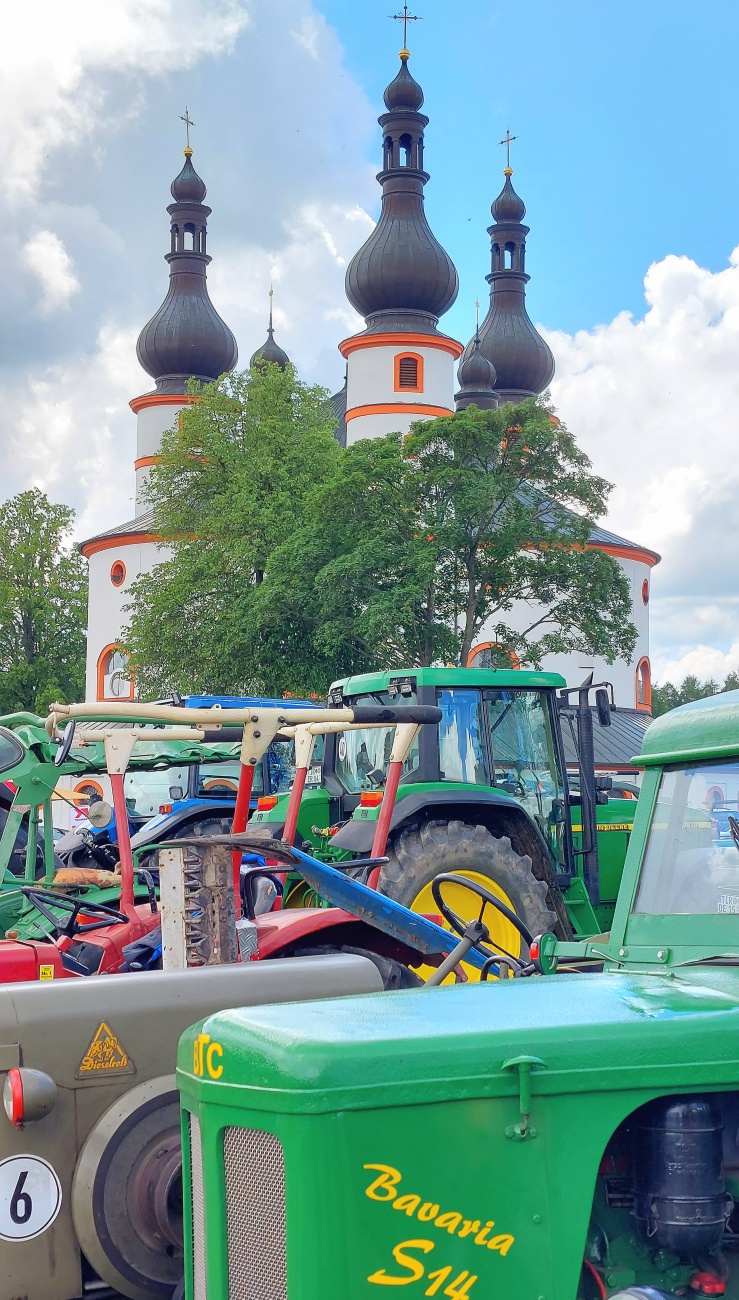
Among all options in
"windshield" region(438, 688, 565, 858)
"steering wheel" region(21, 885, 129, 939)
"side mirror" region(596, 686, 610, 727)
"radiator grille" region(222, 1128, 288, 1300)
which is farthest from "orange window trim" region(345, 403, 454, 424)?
"radiator grille" region(222, 1128, 288, 1300)

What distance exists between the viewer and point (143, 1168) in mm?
4215

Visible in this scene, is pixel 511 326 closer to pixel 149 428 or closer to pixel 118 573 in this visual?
pixel 149 428

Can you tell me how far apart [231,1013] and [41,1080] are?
4.35 feet

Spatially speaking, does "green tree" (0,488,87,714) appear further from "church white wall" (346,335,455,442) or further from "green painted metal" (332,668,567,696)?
"green painted metal" (332,668,567,696)

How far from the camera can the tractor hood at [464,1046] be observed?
8.74 feet

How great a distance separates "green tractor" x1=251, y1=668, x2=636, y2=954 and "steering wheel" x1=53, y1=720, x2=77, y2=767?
141 centimetres

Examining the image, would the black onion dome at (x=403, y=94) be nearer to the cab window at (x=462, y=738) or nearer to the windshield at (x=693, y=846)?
the cab window at (x=462, y=738)

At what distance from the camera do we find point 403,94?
142 feet

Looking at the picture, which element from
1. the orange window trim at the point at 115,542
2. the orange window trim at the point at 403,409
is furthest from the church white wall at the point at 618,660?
the orange window trim at the point at 115,542

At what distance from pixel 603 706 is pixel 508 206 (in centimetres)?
4469

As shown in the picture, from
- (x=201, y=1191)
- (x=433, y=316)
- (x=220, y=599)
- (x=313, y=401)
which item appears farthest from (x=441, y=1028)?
(x=433, y=316)

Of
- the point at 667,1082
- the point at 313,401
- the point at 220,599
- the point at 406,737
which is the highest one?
the point at 313,401

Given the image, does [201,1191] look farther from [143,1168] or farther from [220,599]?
A: [220,599]

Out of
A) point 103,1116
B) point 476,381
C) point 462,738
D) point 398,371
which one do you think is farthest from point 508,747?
point 476,381
